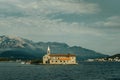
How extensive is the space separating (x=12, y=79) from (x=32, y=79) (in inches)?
302

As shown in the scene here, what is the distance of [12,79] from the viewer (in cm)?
11631

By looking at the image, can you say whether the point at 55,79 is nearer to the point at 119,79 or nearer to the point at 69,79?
the point at 69,79

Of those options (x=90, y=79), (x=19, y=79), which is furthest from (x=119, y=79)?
(x=19, y=79)

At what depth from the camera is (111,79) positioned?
11481cm

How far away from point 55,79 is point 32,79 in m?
8.70

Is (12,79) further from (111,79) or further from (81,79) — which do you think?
(111,79)

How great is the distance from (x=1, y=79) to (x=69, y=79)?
25.8 m

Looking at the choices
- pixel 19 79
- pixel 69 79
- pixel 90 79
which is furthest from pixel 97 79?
pixel 19 79

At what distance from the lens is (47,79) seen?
116938mm

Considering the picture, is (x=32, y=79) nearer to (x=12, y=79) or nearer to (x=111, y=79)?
(x=12, y=79)

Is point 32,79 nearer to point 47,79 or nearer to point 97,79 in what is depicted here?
point 47,79

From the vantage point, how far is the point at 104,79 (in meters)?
115

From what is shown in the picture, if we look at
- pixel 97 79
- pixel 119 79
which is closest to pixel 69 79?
pixel 97 79

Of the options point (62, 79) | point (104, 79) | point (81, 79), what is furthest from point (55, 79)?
point (104, 79)
